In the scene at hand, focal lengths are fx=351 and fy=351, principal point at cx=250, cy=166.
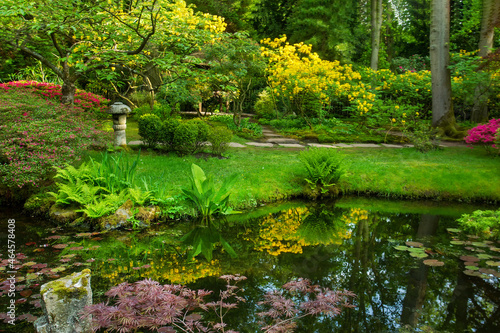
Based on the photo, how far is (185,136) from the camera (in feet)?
26.9

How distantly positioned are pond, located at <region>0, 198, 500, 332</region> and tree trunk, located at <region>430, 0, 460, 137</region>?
609 centimetres

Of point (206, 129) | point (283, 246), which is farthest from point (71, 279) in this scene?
point (206, 129)

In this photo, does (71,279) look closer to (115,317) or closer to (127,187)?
(115,317)

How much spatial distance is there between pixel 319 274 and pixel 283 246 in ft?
3.01

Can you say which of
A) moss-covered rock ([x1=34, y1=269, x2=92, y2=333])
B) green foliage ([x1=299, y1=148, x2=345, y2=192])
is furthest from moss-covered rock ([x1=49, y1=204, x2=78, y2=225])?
green foliage ([x1=299, y1=148, x2=345, y2=192])

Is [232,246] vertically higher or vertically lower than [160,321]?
lower

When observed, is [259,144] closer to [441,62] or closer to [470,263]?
[441,62]

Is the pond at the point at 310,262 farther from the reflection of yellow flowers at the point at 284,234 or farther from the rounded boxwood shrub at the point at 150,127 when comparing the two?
the rounded boxwood shrub at the point at 150,127

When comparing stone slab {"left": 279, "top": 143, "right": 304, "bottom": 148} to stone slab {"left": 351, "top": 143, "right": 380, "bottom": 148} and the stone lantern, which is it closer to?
stone slab {"left": 351, "top": 143, "right": 380, "bottom": 148}

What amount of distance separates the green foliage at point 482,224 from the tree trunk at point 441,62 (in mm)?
6299

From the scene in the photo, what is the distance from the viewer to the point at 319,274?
12.6 feet

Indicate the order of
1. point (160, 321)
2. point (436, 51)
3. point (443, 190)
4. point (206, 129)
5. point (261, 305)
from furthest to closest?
point (436, 51)
point (206, 129)
point (443, 190)
point (261, 305)
point (160, 321)

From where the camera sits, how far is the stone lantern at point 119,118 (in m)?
8.01

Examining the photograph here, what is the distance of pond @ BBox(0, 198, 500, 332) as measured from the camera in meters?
3.08
